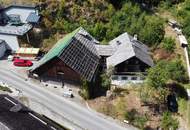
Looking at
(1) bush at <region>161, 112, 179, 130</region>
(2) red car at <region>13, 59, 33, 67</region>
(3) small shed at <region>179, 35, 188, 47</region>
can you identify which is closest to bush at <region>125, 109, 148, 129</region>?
(1) bush at <region>161, 112, 179, 130</region>

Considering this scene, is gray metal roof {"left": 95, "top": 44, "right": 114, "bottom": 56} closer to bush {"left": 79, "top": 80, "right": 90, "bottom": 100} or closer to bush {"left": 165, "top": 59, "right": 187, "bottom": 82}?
bush {"left": 79, "top": 80, "right": 90, "bottom": 100}

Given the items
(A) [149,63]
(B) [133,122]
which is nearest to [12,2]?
(A) [149,63]

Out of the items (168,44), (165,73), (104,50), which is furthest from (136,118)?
(168,44)

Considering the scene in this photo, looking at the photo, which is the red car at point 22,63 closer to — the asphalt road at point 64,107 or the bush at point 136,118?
the asphalt road at point 64,107

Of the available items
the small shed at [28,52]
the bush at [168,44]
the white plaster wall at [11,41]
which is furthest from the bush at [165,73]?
the white plaster wall at [11,41]

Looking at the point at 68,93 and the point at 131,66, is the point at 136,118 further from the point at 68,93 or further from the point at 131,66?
the point at 68,93

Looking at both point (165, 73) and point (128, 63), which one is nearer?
point (165, 73)
